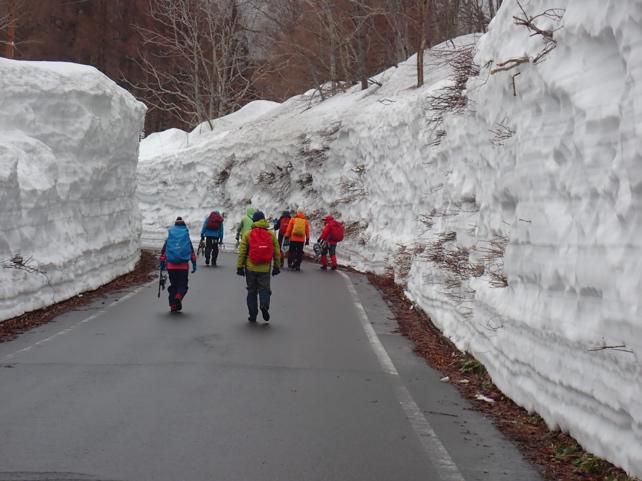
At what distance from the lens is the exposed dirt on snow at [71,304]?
38.7 feet

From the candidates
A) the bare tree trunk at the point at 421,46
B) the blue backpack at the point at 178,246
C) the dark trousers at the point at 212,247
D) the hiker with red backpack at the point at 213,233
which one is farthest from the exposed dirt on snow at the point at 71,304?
the bare tree trunk at the point at 421,46

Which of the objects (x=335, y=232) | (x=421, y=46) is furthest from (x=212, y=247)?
(x=421, y=46)

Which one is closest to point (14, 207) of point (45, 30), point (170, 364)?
point (170, 364)

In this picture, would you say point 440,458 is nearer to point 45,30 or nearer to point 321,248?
point 321,248

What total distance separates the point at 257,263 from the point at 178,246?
1.64 m

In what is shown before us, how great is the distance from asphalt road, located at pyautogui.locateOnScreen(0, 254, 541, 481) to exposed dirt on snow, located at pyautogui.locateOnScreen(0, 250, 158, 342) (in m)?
0.35

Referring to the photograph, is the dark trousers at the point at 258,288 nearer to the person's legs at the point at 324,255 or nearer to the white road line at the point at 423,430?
the white road line at the point at 423,430

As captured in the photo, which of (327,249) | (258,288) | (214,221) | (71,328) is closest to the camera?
(71,328)

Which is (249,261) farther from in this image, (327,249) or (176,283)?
(327,249)

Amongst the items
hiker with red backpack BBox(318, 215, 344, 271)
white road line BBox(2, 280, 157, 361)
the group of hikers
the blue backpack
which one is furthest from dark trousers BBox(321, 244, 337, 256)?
the blue backpack

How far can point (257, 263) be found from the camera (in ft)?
42.8

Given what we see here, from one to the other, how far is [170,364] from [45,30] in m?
48.5

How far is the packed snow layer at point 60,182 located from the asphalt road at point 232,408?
6.65 ft

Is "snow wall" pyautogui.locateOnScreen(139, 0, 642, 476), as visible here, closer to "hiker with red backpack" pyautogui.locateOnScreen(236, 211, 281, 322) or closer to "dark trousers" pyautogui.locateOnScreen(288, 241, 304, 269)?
"hiker with red backpack" pyautogui.locateOnScreen(236, 211, 281, 322)
